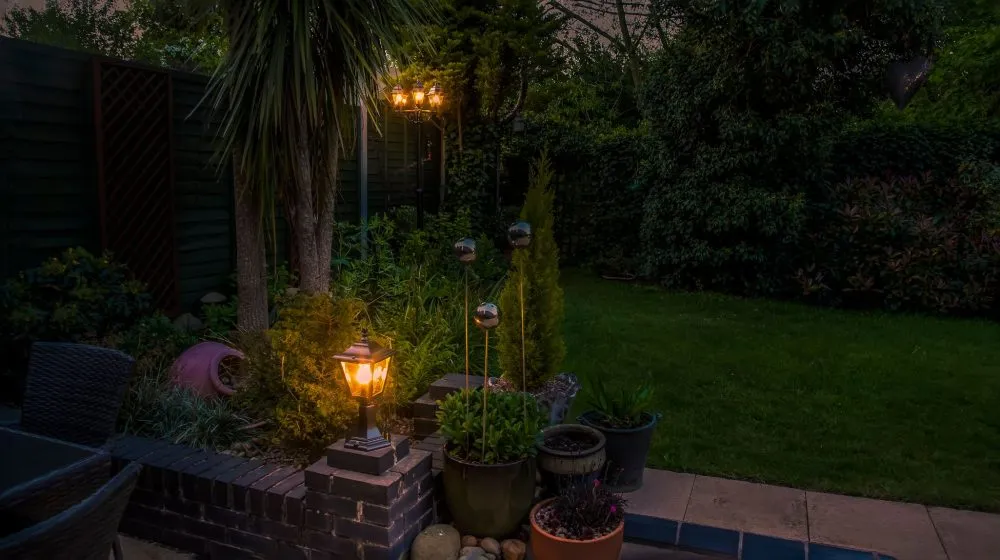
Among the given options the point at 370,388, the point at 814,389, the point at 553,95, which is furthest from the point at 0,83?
the point at 553,95

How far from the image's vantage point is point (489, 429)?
3.00 metres

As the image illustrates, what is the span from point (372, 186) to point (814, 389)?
5062 millimetres

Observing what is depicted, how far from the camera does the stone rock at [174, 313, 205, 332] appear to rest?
5489 millimetres

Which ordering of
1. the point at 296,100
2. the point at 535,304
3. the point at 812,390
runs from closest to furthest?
the point at 535,304
the point at 296,100
the point at 812,390

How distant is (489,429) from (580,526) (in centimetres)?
49

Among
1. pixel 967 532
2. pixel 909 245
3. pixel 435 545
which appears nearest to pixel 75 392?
pixel 435 545

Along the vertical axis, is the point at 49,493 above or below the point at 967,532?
above

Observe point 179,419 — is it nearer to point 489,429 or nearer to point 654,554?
point 489,429

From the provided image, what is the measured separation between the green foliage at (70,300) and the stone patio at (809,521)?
Result: 9.28 feet

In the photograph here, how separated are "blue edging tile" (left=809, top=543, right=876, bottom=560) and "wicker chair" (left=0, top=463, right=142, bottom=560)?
244cm

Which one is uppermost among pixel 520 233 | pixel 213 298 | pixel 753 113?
pixel 753 113

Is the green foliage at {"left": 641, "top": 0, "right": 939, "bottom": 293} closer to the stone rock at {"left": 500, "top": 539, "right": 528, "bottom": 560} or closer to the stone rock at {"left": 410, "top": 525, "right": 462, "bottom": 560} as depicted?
the stone rock at {"left": 500, "top": 539, "right": 528, "bottom": 560}

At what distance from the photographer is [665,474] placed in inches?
150

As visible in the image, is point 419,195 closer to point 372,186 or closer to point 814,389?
point 372,186
